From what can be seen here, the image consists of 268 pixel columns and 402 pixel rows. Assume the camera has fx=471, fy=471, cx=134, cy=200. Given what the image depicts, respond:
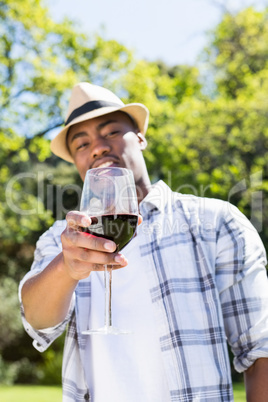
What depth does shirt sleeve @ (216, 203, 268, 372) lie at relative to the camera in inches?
74.5

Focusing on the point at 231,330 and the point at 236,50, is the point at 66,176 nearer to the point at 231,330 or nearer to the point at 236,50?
the point at 236,50

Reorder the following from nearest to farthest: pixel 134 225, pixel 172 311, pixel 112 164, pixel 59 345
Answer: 1. pixel 134 225
2. pixel 172 311
3. pixel 112 164
4. pixel 59 345

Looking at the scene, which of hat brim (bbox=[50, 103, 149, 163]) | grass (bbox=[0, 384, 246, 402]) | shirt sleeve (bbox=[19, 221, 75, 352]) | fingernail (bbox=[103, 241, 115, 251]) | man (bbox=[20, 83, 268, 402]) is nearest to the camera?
fingernail (bbox=[103, 241, 115, 251])

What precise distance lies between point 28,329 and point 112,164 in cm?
87

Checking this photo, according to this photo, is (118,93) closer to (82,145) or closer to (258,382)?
(82,145)

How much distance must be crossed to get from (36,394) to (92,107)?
37.6 feet

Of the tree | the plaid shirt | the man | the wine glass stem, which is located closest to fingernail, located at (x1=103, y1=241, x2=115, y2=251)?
the wine glass stem

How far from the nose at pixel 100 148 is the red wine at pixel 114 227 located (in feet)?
2.56

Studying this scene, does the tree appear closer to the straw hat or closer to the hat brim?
the hat brim

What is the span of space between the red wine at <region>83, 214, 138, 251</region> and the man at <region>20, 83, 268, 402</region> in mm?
202

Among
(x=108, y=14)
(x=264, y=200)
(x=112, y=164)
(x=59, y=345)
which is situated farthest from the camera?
(x=59, y=345)

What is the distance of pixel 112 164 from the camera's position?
235 centimetres

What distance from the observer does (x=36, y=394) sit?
1225 cm

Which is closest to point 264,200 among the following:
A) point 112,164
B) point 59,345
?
point 59,345
